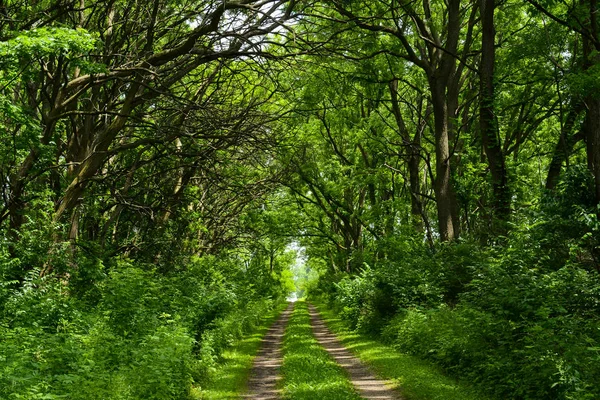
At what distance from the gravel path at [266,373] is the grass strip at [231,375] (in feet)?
0.58

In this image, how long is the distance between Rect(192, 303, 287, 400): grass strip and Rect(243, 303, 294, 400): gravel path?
176 millimetres

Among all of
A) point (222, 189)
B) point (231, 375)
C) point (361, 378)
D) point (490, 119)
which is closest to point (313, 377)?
point (361, 378)

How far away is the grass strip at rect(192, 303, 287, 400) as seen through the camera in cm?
1048

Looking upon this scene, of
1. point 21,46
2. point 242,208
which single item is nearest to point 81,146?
point 21,46

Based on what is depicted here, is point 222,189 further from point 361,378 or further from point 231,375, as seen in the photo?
point 361,378

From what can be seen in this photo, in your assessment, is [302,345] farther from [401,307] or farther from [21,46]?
[21,46]

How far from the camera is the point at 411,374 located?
Result: 11414 millimetres

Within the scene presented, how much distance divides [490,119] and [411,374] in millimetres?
8082

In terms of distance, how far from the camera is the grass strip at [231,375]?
10.5 m

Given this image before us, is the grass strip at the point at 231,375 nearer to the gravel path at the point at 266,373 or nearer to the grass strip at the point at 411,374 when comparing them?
the gravel path at the point at 266,373

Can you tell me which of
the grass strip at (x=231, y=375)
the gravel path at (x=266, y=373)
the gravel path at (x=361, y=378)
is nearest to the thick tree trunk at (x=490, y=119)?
the gravel path at (x=361, y=378)

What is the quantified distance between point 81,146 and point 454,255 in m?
11.5

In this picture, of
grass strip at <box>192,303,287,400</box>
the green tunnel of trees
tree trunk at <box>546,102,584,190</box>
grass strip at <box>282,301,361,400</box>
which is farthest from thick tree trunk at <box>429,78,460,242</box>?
grass strip at <box>192,303,287,400</box>

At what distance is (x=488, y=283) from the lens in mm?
11336
